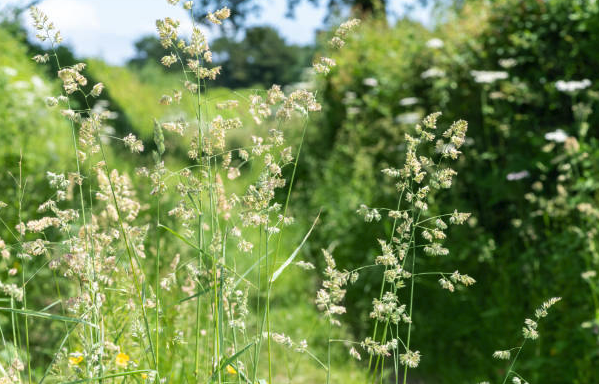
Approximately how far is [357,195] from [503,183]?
1688 millimetres

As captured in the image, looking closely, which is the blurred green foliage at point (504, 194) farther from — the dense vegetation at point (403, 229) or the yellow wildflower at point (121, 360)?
the yellow wildflower at point (121, 360)

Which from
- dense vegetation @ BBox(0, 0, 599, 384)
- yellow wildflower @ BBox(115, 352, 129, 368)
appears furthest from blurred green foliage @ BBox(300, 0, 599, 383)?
yellow wildflower @ BBox(115, 352, 129, 368)

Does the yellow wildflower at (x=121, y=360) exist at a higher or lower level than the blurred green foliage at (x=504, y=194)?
lower

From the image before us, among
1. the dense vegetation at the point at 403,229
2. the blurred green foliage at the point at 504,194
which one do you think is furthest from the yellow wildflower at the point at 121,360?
the blurred green foliage at the point at 504,194

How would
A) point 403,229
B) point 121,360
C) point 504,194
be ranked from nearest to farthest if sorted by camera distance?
point 403,229
point 121,360
point 504,194

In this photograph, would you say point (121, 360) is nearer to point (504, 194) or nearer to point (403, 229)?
point (403, 229)

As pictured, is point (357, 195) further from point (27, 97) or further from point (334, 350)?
point (27, 97)

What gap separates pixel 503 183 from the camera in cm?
392

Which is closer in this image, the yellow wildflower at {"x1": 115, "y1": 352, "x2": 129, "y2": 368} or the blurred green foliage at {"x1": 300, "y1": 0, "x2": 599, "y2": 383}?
the yellow wildflower at {"x1": 115, "y1": 352, "x2": 129, "y2": 368}

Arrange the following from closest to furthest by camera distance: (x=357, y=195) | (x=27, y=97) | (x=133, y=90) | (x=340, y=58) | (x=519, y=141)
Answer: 1. (x=519, y=141)
2. (x=357, y=195)
3. (x=27, y=97)
4. (x=340, y=58)
5. (x=133, y=90)

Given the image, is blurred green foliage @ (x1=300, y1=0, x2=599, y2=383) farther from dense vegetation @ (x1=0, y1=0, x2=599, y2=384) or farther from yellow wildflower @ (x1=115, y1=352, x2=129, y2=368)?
yellow wildflower @ (x1=115, y1=352, x2=129, y2=368)

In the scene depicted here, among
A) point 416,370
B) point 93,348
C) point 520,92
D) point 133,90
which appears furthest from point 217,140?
point 133,90

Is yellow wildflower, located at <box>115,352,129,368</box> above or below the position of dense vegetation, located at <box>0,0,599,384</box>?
below

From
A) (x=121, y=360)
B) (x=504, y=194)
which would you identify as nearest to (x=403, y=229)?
(x=121, y=360)
